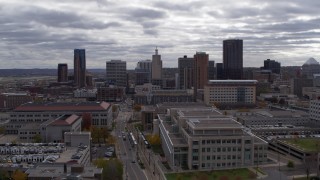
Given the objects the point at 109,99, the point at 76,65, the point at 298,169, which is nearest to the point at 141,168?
the point at 298,169

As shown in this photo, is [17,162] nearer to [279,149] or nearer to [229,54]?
[279,149]

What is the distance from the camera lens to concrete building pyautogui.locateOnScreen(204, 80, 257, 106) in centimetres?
6969

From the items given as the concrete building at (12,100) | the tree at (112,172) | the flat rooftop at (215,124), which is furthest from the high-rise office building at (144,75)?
the tree at (112,172)

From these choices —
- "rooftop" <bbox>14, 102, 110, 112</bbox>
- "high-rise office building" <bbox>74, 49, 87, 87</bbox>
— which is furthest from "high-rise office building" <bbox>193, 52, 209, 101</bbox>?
A: "rooftop" <bbox>14, 102, 110, 112</bbox>

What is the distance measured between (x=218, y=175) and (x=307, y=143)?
10.8m

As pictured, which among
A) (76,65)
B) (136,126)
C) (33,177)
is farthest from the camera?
(76,65)

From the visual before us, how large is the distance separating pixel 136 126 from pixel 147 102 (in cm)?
2301

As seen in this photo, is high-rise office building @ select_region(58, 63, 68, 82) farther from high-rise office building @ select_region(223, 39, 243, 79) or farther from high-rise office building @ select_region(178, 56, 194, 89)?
high-rise office building @ select_region(223, 39, 243, 79)

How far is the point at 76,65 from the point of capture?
369 feet

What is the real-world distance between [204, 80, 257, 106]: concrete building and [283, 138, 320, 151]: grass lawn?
33.3 meters

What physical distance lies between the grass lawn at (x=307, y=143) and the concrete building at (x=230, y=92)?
33.3 metres

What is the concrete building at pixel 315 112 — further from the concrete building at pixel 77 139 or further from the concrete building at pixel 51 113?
the concrete building at pixel 77 139

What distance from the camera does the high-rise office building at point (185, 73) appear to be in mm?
91812

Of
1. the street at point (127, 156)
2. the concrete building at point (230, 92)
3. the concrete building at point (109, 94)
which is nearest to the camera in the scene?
the street at point (127, 156)
